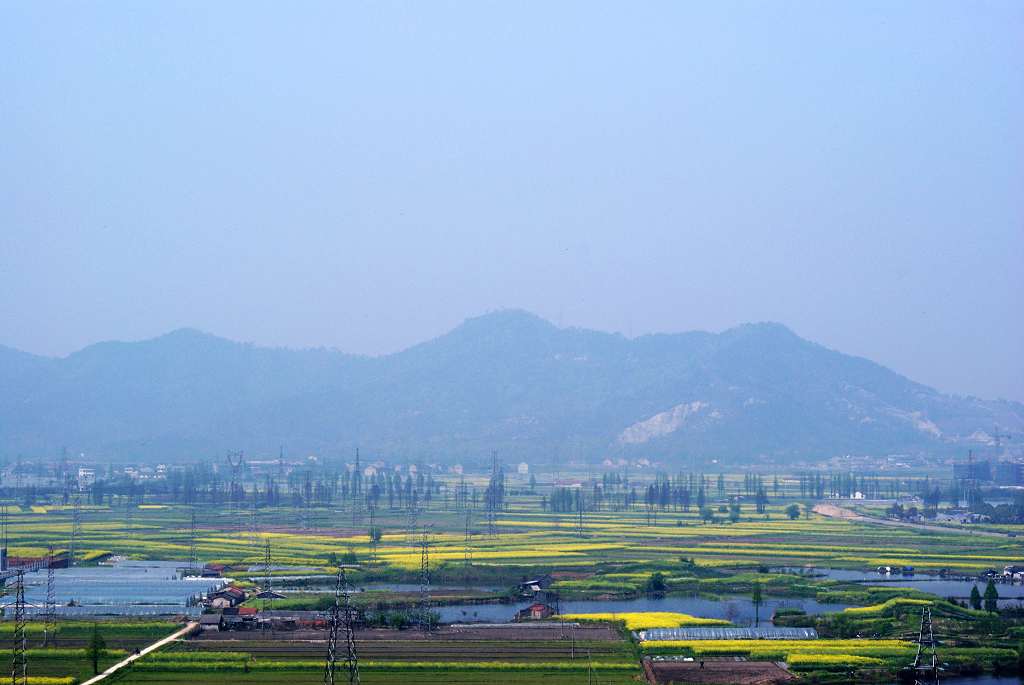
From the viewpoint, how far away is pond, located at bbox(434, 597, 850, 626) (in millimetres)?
37906

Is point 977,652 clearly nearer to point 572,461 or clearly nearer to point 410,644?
point 410,644

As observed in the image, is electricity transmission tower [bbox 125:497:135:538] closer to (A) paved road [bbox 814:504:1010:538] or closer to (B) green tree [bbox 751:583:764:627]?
(B) green tree [bbox 751:583:764:627]

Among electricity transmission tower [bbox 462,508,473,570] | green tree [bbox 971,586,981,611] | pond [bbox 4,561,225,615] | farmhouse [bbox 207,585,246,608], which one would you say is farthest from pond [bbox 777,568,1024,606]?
pond [bbox 4,561,225,615]

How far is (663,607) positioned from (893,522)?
36426mm

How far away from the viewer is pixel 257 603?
39.3m

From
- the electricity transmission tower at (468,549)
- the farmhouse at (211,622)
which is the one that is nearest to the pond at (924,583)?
the electricity transmission tower at (468,549)

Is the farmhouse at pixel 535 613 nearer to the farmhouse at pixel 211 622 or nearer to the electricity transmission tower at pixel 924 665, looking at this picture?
the farmhouse at pixel 211 622

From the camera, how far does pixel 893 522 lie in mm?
72688

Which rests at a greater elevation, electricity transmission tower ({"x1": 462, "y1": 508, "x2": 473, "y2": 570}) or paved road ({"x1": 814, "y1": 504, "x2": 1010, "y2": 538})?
paved road ({"x1": 814, "y1": 504, "x2": 1010, "y2": 538})

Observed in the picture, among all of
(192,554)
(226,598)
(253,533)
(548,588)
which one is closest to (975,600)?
(548,588)

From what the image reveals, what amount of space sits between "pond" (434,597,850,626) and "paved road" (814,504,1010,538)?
26.9 metres

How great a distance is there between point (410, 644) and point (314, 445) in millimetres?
167728

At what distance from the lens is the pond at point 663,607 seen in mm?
37906

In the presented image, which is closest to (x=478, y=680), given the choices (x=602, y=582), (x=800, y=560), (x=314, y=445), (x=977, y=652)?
(x=977, y=652)
